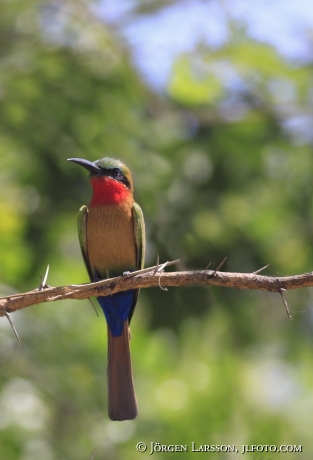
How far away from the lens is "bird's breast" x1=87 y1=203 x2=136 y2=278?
14.1 ft

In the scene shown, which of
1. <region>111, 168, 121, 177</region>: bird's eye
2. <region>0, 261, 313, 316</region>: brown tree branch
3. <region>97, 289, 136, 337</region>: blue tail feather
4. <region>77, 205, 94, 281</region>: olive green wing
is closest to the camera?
<region>0, 261, 313, 316</region>: brown tree branch

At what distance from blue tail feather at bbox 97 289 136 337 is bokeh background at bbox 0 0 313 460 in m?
0.92

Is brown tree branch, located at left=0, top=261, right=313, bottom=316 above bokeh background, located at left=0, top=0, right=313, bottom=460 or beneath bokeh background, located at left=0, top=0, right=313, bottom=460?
beneath

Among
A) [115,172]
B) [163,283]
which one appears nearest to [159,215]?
[115,172]

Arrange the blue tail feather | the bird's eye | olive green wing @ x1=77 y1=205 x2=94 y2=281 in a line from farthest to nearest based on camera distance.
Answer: the bird's eye → olive green wing @ x1=77 y1=205 x2=94 y2=281 → the blue tail feather

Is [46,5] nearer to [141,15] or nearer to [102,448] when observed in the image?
[141,15]

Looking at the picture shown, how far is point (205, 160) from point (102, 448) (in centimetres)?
268

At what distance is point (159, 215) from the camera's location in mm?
5988

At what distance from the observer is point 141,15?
6.41 metres

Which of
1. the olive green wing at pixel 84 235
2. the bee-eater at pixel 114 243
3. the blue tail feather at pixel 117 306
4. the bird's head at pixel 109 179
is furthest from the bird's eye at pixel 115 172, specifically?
the blue tail feather at pixel 117 306

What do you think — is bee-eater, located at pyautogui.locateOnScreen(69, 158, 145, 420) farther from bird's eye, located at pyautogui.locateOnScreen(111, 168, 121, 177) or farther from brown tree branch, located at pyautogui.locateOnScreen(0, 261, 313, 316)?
brown tree branch, located at pyautogui.locateOnScreen(0, 261, 313, 316)

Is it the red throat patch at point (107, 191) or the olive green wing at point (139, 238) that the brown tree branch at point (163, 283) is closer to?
the olive green wing at point (139, 238)

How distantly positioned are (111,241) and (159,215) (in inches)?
67.4

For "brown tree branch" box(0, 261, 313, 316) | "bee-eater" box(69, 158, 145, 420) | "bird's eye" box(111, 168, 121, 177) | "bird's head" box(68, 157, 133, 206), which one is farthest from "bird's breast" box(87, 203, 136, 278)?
"brown tree branch" box(0, 261, 313, 316)
